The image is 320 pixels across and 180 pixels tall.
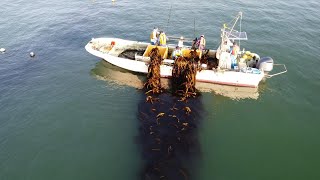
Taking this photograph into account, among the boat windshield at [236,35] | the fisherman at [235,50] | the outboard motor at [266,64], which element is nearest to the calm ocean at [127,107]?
the outboard motor at [266,64]

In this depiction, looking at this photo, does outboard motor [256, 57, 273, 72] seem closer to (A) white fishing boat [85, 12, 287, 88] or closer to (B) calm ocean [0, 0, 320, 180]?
(A) white fishing boat [85, 12, 287, 88]

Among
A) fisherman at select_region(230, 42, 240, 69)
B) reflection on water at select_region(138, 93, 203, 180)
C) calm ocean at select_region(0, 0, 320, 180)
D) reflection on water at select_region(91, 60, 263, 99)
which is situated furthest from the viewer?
fisherman at select_region(230, 42, 240, 69)

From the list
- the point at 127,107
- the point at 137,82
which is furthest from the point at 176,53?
the point at 127,107

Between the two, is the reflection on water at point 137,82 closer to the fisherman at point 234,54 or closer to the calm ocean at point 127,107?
the calm ocean at point 127,107

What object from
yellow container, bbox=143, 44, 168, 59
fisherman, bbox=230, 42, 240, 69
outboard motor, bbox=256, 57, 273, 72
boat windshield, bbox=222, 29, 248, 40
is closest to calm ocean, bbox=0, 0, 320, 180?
outboard motor, bbox=256, 57, 273, 72

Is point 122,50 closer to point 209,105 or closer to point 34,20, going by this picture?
point 209,105
